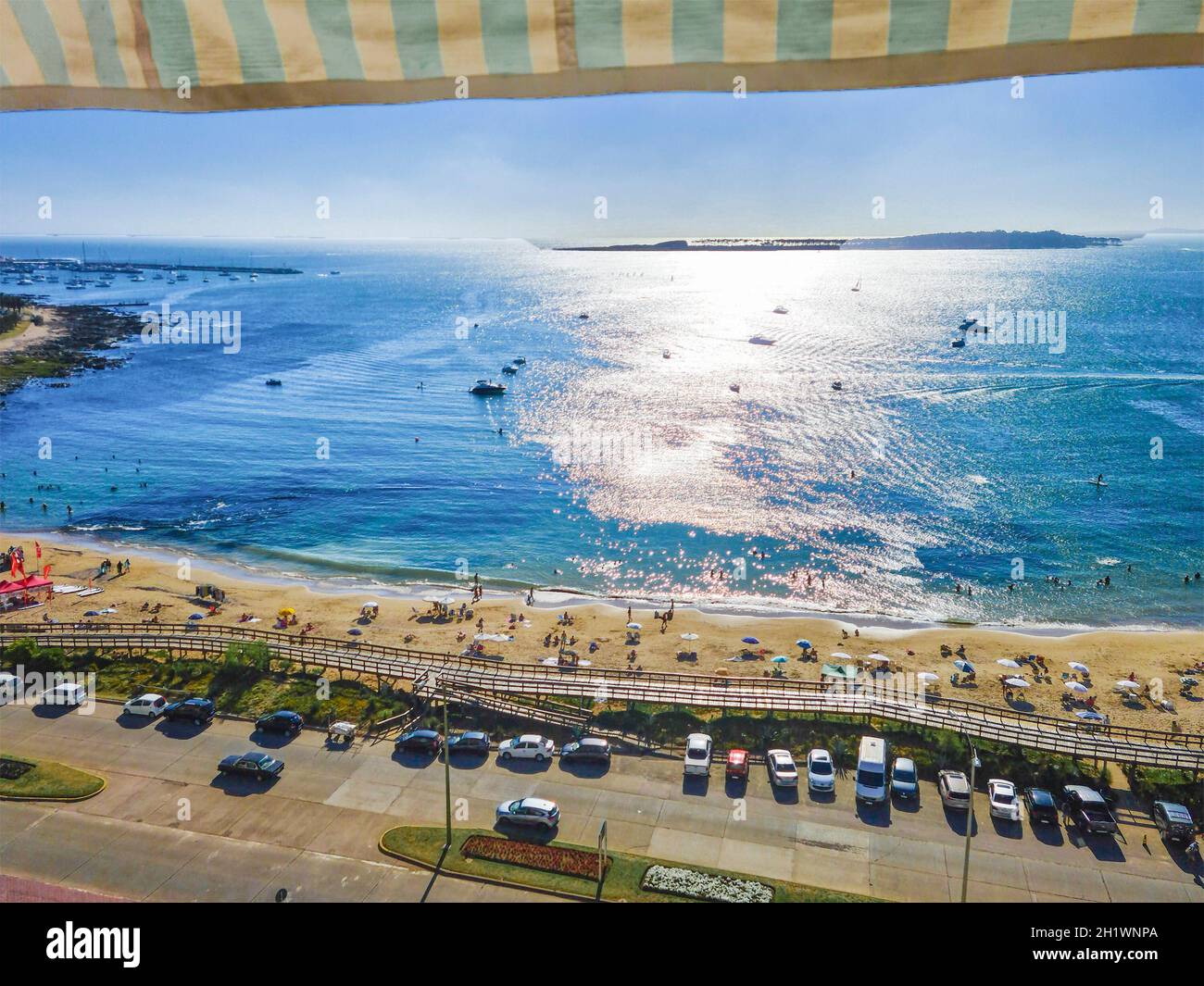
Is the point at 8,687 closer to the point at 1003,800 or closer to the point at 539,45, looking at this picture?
the point at 1003,800

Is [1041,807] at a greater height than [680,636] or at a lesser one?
lesser

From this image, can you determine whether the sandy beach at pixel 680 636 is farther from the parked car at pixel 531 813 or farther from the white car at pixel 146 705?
the parked car at pixel 531 813

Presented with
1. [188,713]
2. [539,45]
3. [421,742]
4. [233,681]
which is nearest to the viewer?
[539,45]

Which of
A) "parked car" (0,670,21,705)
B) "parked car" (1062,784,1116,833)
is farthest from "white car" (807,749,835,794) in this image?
"parked car" (0,670,21,705)

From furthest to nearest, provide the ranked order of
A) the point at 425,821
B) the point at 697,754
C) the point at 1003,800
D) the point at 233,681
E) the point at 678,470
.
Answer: the point at 678,470 < the point at 233,681 < the point at 697,754 < the point at 1003,800 < the point at 425,821

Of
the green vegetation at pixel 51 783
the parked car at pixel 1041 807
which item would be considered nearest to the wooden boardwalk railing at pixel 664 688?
the parked car at pixel 1041 807

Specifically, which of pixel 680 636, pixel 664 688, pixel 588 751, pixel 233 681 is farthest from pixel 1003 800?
pixel 233 681

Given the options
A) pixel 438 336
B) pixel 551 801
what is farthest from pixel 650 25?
pixel 438 336
